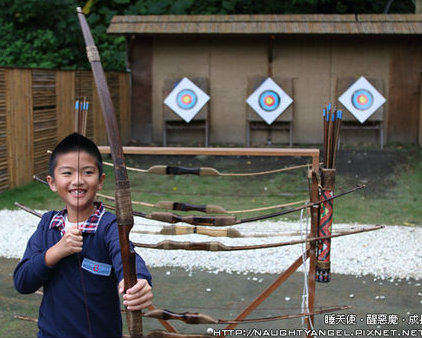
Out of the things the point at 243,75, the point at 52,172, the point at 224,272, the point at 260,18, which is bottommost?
the point at 224,272

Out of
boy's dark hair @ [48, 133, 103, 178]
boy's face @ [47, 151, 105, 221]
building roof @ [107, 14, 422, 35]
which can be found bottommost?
boy's face @ [47, 151, 105, 221]

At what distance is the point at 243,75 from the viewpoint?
888 centimetres

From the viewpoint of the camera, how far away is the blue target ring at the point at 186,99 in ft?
28.5

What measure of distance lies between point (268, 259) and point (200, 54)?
5632mm

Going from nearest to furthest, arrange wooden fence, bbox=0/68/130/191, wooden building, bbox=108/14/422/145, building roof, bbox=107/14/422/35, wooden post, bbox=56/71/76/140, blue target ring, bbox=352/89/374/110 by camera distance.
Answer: wooden fence, bbox=0/68/130/191, wooden post, bbox=56/71/76/140, building roof, bbox=107/14/422/35, wooden building, bbox=108/14/422/145, blue target ring, bbox=352/89/374/110

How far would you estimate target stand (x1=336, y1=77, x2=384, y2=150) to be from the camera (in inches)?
337

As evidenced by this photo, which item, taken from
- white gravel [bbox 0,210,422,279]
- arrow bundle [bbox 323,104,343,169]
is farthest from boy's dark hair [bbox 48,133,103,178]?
white gravel [bbox 0,210,422,279]

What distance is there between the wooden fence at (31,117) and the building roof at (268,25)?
1.56m

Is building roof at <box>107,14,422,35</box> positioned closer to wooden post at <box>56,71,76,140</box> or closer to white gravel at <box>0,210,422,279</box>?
wooden post at <box>56,71,76,140</box>

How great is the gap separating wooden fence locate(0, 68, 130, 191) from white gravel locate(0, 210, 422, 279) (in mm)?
1286

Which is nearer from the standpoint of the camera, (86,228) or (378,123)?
(86,228)

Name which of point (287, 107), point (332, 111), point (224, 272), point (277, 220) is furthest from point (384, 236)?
point (287, 107)

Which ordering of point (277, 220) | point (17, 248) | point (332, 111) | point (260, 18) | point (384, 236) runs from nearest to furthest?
1. point (332, 111)
2. point (17, 248)
3. point (384, 236)
4. point (277, 220)
5. point (260, 18)

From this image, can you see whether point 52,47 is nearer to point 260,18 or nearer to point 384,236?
point 260,18
